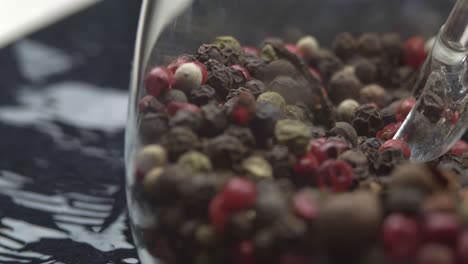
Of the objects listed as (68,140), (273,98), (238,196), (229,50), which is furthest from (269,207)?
(68,140)

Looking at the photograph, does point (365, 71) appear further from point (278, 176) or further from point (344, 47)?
point (278, 176)

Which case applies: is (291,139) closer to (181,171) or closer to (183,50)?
(181,171)

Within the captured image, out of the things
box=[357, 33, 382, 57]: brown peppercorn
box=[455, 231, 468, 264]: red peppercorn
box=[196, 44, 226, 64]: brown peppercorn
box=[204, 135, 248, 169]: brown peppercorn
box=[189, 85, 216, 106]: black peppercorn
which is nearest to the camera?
box=[455, 231, 468, 264]: red peppercorn

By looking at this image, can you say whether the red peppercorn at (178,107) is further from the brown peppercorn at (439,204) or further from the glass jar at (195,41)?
the brown peppercorn at (439,204)

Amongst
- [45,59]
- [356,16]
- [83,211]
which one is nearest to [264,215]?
[83,211]

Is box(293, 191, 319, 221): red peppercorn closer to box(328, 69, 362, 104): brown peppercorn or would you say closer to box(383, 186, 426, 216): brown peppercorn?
box(383, 186, 426, 216): brown peppercorn

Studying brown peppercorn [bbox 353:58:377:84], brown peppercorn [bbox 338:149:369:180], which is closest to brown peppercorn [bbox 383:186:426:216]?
brown peppercorn [bbox 338:149:369:180]

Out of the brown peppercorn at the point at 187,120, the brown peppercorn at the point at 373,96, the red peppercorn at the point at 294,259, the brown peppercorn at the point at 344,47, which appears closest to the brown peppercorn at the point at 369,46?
the brown peppercorn at the point at 344,47
